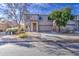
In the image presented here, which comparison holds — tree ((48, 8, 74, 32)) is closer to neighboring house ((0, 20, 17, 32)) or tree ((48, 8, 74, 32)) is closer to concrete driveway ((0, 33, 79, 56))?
concrete driveway ((0, 33, 79, 56))

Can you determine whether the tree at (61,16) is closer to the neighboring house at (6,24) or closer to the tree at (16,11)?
the tree at (16,11)

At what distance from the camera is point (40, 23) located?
3570 mm

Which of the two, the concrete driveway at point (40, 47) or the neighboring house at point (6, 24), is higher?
the neighboring house at point (6, 24)

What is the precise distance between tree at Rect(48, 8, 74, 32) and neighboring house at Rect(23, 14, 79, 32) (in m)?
0.06

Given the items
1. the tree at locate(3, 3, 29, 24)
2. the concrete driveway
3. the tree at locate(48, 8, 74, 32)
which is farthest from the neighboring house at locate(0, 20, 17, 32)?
the tree at locate(48, 8, 74, 32)

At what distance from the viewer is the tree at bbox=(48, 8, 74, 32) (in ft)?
11.6

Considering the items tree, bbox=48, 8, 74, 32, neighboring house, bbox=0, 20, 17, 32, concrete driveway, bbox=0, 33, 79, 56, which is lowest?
concrete driveway, bbox=0, 33, 79, 56

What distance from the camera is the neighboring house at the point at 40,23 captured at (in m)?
3.53

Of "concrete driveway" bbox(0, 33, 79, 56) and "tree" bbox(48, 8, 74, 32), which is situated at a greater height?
"tree" bbox(48, 8, 74, 32)

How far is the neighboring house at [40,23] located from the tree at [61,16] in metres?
0.06

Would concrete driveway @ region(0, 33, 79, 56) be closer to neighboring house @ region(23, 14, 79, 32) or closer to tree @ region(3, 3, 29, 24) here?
neighboring house @ region(23, 14, 79, 32)

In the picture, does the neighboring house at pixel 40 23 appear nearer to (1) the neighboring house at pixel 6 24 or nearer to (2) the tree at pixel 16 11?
(2) the tree at pixel 16 11

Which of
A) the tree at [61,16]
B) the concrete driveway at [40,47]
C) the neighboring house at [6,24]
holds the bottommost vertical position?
the concrete driveway at [40,47]

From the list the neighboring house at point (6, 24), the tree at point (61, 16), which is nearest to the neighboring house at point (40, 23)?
the tree at point (61, 16)
